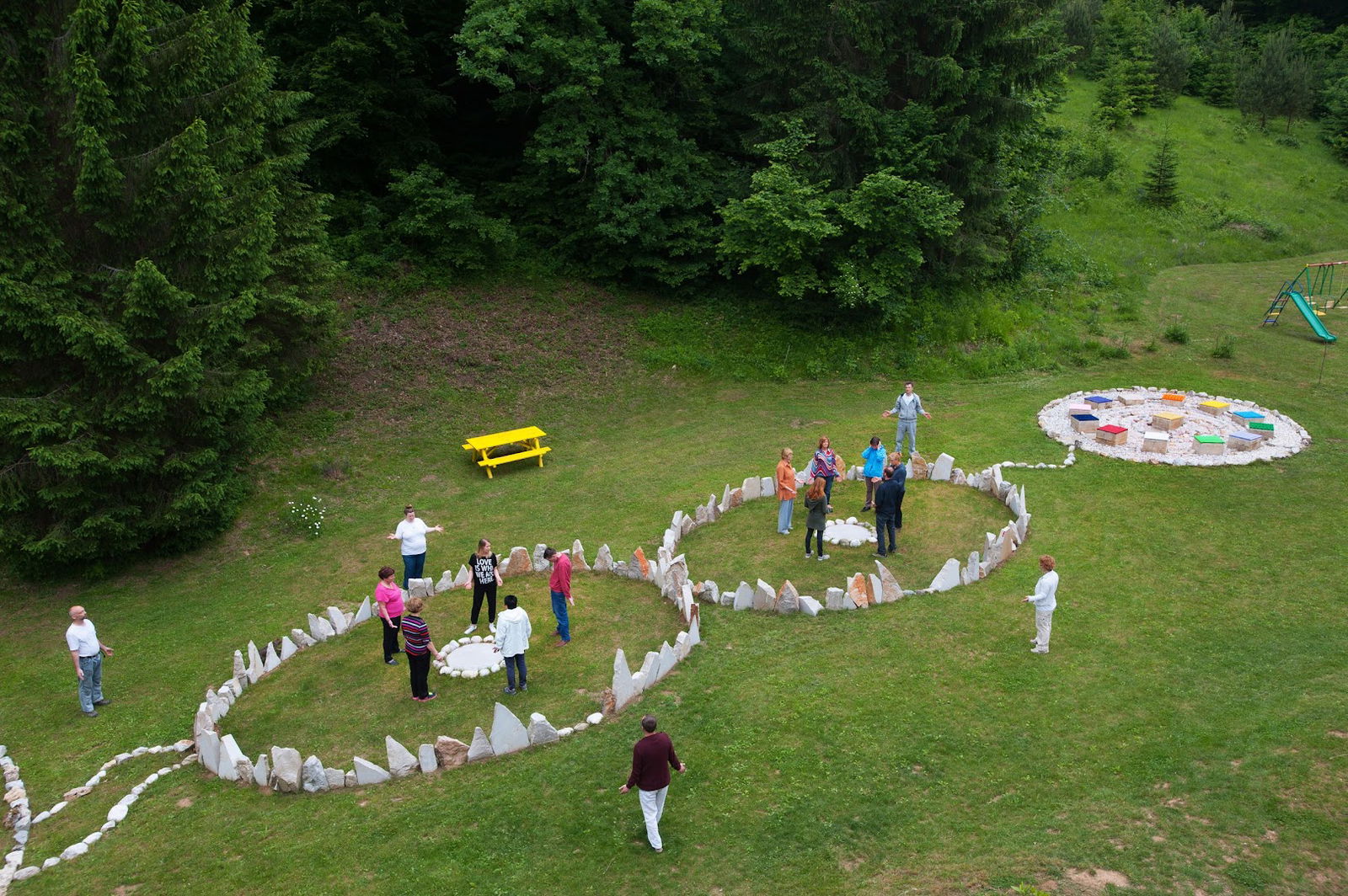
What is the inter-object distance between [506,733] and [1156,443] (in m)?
14.7

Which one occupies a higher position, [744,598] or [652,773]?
[652,773]

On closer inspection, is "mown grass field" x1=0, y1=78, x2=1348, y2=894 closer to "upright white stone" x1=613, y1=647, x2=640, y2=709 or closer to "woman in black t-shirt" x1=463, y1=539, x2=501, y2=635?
"upright white stone" x1=613, y1=647, x2=640, y2=709

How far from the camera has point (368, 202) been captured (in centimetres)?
2792

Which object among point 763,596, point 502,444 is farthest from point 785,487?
point 502,444

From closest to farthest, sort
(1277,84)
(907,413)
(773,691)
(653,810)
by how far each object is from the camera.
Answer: (653,810), (773,691), (907,413), (1277,84)

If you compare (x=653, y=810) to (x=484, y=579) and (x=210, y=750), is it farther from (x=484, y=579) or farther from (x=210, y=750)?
(x=210, y=750)

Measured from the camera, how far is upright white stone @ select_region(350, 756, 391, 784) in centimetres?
1036

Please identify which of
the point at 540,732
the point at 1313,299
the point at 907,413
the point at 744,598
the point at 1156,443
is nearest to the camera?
the point at 540,732

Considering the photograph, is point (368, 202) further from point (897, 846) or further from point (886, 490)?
point (897, 846)

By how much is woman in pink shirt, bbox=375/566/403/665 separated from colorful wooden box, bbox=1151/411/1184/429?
1615 cm

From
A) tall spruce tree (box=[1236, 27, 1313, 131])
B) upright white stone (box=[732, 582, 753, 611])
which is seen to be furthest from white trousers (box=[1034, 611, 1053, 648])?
tall spruce tree (box=[1236, 27, 1313, 131])

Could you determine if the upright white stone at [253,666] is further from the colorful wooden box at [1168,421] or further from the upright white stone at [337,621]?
the colorful wooden box at [1168,421]

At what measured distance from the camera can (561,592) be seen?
12.9 metres

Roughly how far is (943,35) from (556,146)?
458 inches
